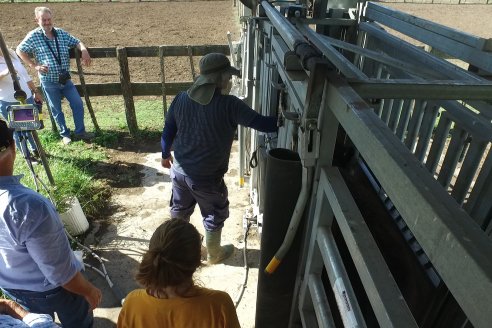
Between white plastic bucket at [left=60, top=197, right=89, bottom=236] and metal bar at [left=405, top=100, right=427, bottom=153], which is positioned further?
white plastic bucket at [left=60, top=197, right=89, bottom=236]

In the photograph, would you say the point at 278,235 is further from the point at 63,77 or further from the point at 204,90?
the point at 63,77

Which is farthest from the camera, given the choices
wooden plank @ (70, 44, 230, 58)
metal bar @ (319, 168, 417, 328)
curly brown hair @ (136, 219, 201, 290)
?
wooden plank @ (70, 44, 230, 58)

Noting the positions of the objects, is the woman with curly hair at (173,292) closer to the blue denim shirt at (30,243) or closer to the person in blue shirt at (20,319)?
the person in blue shirt at (20,319)

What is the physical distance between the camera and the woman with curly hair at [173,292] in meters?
1.47

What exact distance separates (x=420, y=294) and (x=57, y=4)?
21.5m

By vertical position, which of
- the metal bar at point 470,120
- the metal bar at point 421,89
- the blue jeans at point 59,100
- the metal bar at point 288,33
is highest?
the metal bar at point 288,33

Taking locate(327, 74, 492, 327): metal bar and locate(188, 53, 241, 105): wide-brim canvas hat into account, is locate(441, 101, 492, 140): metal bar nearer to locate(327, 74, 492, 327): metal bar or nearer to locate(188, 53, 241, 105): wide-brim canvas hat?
locate(327, 74, 492, 327): metal bar

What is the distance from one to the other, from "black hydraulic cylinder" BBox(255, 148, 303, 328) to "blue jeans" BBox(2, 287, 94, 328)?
117 centimetres

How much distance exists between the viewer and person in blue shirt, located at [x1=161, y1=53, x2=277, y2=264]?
292cm

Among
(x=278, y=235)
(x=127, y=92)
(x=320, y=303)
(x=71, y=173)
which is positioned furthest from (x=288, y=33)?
(x=127, y=92)

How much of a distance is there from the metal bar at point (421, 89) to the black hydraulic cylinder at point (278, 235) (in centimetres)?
58

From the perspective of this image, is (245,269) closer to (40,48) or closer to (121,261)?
(121,261)

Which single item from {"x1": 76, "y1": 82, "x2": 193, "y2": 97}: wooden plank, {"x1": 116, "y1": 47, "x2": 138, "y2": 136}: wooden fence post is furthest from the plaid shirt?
{"x1": 116, "y1": 47, "x2": 138, "y2": 136}: wooden fence post

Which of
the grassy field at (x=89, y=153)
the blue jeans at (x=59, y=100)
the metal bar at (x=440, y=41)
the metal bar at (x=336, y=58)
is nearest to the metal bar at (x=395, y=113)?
the metal bar at (x=440, y=41)
